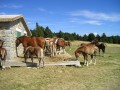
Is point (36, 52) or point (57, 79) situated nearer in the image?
point (57, 79)

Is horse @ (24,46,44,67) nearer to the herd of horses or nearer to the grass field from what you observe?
the herd of horses

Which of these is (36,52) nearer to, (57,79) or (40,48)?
(40,48)

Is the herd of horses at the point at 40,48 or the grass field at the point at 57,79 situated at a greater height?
the herd of horses at the point at 40,48

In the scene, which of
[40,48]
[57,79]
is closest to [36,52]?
[40,48]

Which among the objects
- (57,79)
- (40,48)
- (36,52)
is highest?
(40,48)

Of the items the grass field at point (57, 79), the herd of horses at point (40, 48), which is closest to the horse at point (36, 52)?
the herd of horses at point (40, 48)

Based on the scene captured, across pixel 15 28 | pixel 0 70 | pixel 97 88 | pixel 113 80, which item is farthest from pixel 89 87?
pixel 15 28

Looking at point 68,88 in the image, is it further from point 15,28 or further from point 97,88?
point 15,28

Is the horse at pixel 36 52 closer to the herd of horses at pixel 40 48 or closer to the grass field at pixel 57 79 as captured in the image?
the herd of horses at pixel 40 48

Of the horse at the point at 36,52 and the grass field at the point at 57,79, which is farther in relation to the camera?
the horse at the point at 36,52

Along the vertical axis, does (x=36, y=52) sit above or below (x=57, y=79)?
above

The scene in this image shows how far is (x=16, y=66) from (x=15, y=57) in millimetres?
1721

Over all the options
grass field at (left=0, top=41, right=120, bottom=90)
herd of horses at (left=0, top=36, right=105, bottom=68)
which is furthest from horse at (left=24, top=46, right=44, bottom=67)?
grass field at (left=0, top=41, right=120, bottom=90)

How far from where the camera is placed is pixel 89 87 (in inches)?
397
